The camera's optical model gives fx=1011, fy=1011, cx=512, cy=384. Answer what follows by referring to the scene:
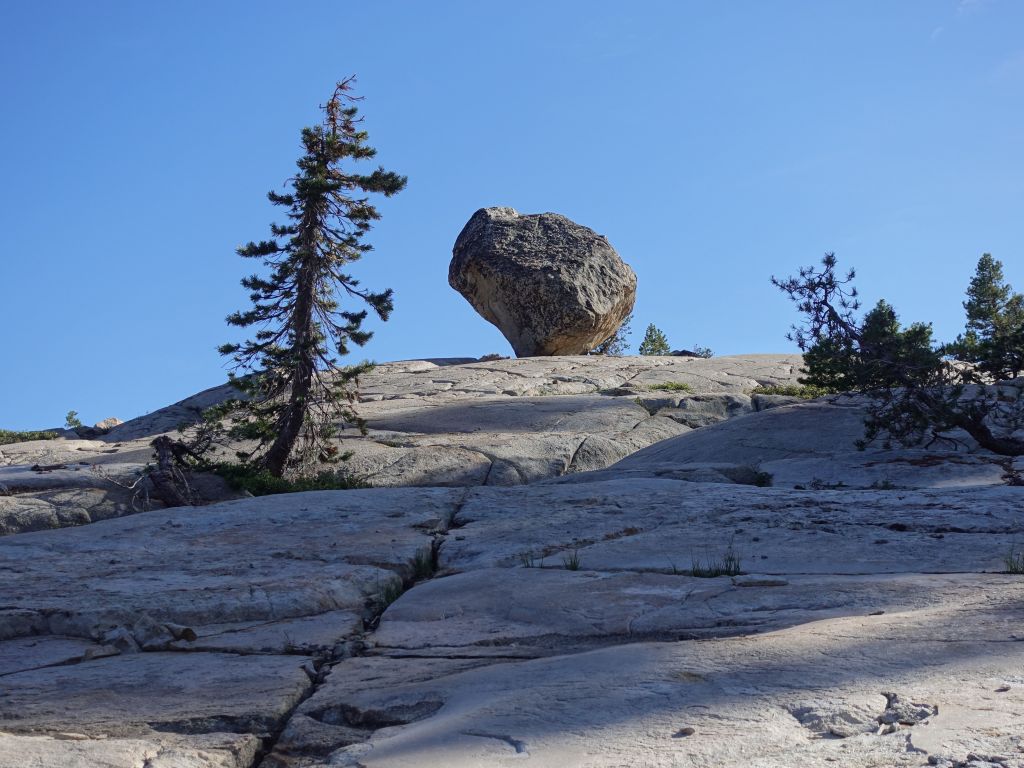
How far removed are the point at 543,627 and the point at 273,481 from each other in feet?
28.8

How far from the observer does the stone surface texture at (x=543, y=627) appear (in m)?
3.56

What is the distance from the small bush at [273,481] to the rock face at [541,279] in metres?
11.1

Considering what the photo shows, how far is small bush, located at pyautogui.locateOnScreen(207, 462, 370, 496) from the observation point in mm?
13102

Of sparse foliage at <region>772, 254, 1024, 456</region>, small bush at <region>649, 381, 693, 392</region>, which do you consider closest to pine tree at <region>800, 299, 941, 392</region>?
sparse foliage at <region>772, 254, 1024, 456</region>

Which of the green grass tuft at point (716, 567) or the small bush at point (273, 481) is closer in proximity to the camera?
the green grass tuft at point (716, 567)

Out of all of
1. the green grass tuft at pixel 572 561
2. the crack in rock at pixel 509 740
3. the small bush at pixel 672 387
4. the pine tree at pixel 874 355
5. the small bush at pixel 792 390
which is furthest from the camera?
the small bush at pixel 672 387

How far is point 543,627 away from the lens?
5.27m

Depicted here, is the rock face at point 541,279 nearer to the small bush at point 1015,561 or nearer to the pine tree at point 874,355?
the pine tree at point 874,355

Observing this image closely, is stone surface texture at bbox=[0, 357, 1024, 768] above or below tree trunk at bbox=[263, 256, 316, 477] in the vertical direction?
below

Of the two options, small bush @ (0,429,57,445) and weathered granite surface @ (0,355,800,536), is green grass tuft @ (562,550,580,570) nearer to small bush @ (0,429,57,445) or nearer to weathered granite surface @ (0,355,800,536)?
weathered granite surface @ (0,355,800,536)

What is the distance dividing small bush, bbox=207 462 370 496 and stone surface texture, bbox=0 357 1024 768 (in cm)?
357

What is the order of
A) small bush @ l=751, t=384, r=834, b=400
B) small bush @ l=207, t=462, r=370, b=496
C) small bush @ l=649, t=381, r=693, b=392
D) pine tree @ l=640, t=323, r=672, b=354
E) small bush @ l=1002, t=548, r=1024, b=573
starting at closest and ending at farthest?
small bush @ l=1002, t=548, r=1024, b=573
small bush @ l=207, t=462, r=370, b=496
small bush @ l=751, t=384, r=834, b=400
small bush @ l=649, t=381, r=693, b=392
pine tree @ l=640, t=323, r=672, b=354

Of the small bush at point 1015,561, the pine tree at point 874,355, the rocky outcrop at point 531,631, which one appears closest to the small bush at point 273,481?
the rocky outcrop at point 531,631

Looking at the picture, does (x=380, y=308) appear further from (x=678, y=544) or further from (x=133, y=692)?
(x=133, y=692)
